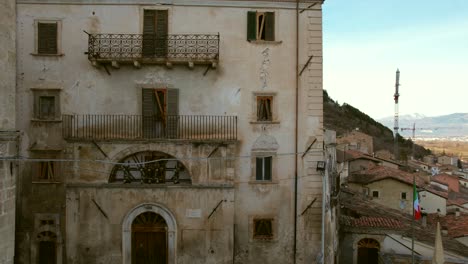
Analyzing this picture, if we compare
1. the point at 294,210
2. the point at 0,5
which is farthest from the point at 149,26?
the point at 294,210

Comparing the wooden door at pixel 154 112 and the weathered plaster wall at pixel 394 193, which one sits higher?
the wooden door at pixel 154 112

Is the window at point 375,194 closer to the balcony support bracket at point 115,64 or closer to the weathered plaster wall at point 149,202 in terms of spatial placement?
the weathered plaster wall at point 149,202

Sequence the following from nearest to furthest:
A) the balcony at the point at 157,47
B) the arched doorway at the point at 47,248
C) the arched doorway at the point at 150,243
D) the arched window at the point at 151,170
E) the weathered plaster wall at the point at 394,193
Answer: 1. the arched doorway at the point at 150,243
2. the arched window at the point at 151,170
3. the balcony at the point at 157,47
4. the arched doorway at the point at 47,248
5. the weathered plaster wall at the point at 394,193

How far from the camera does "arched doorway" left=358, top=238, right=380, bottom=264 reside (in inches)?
1053

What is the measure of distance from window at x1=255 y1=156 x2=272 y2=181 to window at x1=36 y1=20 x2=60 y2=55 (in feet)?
31.7

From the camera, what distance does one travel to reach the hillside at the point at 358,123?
9275 cm

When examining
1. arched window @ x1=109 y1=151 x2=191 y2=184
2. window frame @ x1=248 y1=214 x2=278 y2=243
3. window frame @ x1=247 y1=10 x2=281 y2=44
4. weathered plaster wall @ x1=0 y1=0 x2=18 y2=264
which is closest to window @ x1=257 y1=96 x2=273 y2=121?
window frame @ x1=247 y1=10 x2=281 y2=44

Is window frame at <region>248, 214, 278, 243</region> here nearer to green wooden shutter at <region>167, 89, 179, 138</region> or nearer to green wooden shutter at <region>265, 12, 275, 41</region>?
green wooden shutter at <region>167, 89, 179, 138</region>

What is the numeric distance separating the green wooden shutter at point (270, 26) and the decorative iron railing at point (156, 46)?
216 centimetres

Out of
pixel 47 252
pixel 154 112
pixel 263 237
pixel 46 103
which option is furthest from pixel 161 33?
pixel 47 252

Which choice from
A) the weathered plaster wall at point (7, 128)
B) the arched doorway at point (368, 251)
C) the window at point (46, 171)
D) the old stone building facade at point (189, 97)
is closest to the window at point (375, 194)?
the arched doorway at point (368, 251)

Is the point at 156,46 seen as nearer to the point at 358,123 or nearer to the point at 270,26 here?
the point at 270,26

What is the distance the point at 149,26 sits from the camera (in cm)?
2120

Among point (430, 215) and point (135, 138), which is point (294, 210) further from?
point (430, 215)
